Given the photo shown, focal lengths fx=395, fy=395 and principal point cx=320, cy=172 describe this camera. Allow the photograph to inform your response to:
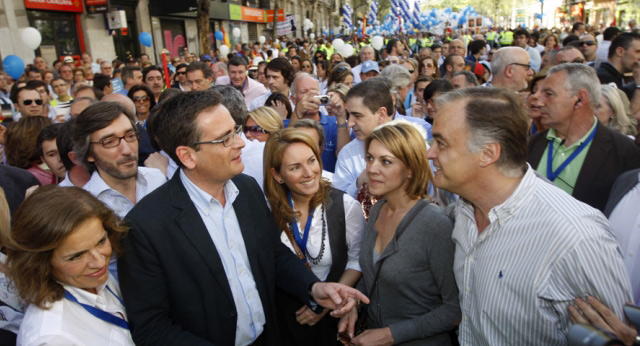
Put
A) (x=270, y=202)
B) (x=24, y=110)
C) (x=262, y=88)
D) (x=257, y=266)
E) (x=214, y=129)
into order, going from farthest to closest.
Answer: (x=262, y=88), (x=24, y=110), (x=270, y=202), (x=257, y=266), (x=214, y=129)

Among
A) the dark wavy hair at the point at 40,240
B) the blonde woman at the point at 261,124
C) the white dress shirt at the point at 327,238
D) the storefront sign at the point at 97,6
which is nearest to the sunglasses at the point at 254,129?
the blonde woman at the point at 261,124

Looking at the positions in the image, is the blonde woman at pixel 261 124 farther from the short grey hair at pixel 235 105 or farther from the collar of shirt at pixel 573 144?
the collar of shirt at pixel 573 144

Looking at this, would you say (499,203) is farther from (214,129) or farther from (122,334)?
(122,334)

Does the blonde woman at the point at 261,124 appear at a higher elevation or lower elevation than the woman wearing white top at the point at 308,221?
higher

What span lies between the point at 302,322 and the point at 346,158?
1561 mm

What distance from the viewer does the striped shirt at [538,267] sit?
147 centimetres

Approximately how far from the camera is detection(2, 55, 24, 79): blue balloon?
30.3 ft

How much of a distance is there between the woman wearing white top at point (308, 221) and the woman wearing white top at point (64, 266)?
1.04m

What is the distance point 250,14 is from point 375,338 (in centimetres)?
3051

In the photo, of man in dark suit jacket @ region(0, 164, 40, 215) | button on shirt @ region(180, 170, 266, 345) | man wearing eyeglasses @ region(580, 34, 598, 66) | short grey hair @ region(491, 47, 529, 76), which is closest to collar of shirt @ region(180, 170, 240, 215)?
button on shirt @ region(180, 170, 266, 345)

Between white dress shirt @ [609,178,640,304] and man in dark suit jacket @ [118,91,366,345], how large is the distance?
135cm

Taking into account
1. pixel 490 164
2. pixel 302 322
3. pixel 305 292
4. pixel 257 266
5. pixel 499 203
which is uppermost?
pixel 490 164

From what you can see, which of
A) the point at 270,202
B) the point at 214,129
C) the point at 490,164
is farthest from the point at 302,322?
the point at 490,164

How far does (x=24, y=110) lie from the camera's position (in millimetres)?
5445
